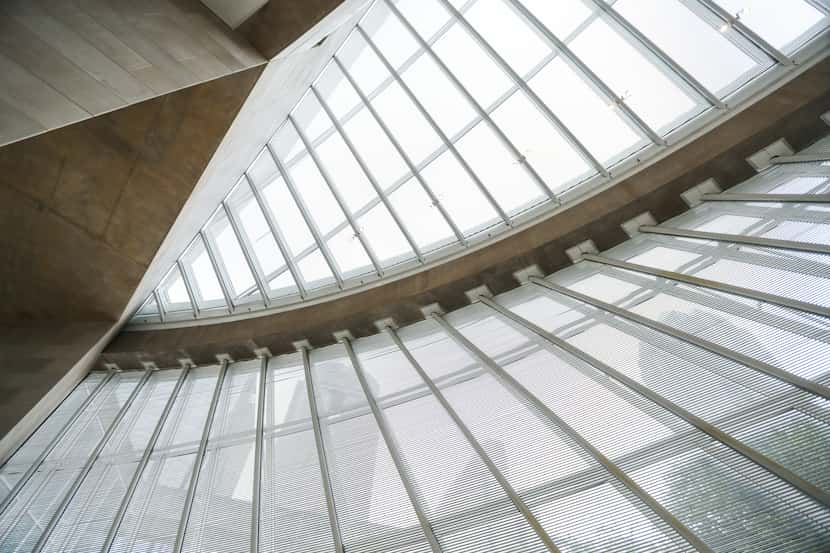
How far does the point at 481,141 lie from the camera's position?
43.0 ft

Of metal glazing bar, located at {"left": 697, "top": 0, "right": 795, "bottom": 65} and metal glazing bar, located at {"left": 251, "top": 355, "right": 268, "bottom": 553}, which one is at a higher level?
metal glazing bar, located at {"left": 697, "top": 0, "right": 795, "bottom": 65}

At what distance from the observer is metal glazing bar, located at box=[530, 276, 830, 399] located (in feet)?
20.1

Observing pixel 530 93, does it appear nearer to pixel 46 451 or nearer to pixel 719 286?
pixel 719 286

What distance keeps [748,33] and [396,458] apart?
37.4 feet

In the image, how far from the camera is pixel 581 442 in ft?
23.8

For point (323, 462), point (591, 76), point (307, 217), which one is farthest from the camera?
point (307, 217)

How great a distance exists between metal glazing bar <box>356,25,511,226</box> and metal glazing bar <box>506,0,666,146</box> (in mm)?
3298

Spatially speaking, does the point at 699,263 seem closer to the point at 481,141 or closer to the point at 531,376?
the point at 531,376

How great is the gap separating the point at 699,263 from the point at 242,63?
364 inches

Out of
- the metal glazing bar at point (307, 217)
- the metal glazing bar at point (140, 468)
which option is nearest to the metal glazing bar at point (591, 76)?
the metal glazing bar at point (307, 217)

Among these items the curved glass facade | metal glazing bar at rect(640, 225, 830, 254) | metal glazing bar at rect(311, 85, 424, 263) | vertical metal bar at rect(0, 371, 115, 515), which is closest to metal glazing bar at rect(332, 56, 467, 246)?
metal glazing bar at rect(311, 85, 424, 263)

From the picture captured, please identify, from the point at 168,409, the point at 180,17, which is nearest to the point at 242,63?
the point at 180,17

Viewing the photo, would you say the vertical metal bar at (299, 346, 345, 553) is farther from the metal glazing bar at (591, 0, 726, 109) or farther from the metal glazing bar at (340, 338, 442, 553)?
the metal glazing bar at (591, 0, 726, 109)

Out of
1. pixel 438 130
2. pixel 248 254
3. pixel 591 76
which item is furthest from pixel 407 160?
pixel 248 254
